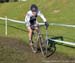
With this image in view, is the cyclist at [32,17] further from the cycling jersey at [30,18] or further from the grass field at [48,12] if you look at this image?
the grass field at [48,12]

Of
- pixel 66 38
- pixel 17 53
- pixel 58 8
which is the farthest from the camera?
pixel 58 8

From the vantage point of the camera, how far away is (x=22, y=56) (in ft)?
41.0

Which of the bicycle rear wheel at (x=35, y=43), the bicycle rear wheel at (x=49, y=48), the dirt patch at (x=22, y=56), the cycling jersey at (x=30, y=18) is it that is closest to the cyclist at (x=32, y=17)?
the cycling jersey at (x=30, y=18)

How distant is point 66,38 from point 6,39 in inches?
115

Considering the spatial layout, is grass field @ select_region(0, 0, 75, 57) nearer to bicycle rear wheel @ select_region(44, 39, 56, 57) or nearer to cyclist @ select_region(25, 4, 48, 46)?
bicycle rear wheel @ select_region(44, 39, 56, 57)

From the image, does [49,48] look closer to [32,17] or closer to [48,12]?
[32,17]

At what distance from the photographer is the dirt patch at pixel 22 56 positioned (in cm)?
1188

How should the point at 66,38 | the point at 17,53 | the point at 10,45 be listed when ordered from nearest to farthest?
the point at 17,53, the point at 10,45, the point at 66,38

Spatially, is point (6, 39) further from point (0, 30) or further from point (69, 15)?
point (69, 15)

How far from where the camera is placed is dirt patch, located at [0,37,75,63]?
11.9 m

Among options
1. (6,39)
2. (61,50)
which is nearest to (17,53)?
(61,50)

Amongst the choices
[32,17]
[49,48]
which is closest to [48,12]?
[49,48]

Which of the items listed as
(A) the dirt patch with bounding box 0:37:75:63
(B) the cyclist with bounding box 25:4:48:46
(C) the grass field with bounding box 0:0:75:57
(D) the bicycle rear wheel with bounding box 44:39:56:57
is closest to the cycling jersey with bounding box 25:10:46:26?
(B) the cyclist with bounding box 25:4:48:46

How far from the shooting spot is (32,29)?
1306 centimetres
